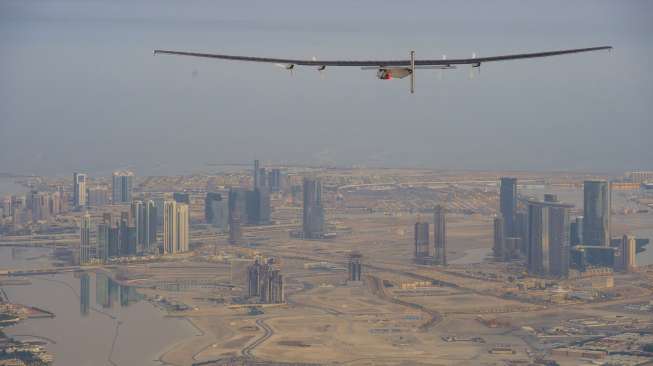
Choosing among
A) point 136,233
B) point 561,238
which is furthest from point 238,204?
point 561,238

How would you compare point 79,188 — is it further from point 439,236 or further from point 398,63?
point 398,63

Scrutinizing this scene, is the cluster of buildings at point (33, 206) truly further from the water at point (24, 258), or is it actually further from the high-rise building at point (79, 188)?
the water at point (24, 258)

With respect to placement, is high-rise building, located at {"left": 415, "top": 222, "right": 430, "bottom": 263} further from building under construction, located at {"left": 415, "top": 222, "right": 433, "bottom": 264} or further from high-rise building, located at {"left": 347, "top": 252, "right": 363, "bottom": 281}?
high-rise building, located at {"left": 347, "top": 252, "right": 363, "bottom": 281}

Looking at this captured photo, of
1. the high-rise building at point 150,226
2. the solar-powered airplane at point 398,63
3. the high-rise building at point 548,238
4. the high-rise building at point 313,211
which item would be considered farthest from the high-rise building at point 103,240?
the solar-powered airplane at point 398,63

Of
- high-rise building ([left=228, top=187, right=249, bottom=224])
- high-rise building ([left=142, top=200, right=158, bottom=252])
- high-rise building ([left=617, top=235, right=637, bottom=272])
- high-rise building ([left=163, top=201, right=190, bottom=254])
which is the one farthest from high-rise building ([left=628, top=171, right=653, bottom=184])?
high-rise building ([left=142, top=200, right=158, bottom=252])

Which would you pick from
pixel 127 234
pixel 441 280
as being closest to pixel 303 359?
pixel 441 280

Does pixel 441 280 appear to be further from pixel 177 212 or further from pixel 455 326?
pixel 177 212
